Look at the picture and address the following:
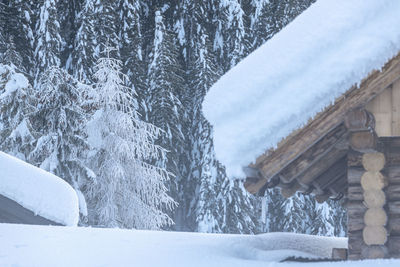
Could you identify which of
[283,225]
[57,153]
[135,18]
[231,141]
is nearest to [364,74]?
[231,141]

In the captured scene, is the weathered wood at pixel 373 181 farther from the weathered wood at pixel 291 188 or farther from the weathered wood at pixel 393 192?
the weathered wood at pixel 291 188

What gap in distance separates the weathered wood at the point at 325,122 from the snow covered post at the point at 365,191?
0.08m

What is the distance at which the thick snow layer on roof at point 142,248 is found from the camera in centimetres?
391

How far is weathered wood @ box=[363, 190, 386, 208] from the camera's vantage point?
3.75 meters

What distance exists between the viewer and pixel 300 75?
366 cm

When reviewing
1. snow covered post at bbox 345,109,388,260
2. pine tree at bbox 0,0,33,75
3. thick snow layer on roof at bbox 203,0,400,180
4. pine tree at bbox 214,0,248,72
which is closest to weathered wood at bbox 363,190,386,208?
snow covered post at bbox 345,109,388,260

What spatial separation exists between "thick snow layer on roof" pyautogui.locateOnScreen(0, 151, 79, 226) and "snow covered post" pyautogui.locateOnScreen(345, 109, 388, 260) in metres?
2.75

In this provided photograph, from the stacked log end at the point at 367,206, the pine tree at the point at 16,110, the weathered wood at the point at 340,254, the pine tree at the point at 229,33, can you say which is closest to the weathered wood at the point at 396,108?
the stacked log end at the point at 367,206

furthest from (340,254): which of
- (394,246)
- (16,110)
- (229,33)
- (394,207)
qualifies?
(229,33)

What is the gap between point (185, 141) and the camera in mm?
24688

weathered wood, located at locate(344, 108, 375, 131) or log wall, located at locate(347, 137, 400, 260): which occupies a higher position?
weathered wood, located at locate(344, 108, 375, 131)

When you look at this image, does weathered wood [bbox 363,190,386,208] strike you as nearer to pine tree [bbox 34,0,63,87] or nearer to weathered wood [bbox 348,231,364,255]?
weathered wood [bbox 348,231,364,255]

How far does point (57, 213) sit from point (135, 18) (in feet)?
70.3

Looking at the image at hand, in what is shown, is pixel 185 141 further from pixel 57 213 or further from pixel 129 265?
pixel 129 265
